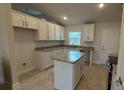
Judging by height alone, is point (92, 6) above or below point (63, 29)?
above

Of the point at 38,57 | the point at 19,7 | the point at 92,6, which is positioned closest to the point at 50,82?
the point at 38,57

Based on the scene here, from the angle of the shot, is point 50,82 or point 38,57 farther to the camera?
point 38,57

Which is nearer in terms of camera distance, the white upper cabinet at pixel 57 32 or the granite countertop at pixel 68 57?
the granite countertop at pixel 68 57

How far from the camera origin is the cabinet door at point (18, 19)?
2.67 metres

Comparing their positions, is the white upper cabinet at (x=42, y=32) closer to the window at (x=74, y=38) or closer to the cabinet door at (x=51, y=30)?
the cabinet door at (x=51, y=30)

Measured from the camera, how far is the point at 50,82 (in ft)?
8.98

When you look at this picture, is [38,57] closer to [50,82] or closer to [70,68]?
[50,82]

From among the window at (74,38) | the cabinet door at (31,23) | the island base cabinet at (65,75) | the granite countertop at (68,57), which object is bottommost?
the island base cabinet at (65,75)

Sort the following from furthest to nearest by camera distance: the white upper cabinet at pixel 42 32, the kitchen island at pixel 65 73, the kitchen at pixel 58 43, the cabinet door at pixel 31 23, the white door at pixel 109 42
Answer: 1. the white door at pixel 109 42
2. the white upper cabinet at pixel 42 32
3. the cabinet door at pixel 31 23
4. the kitchen at pixel 58 43
5. the kitchen island at pixel 65 73

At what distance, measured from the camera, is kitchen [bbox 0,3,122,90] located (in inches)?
95.7

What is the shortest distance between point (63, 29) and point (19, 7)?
303cm

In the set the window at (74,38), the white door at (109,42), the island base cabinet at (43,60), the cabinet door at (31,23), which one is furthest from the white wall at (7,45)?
the white door at (109,42)

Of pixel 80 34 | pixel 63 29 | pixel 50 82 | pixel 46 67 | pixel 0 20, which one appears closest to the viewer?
pixel 0 20

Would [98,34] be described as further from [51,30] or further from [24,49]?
[24,49]
